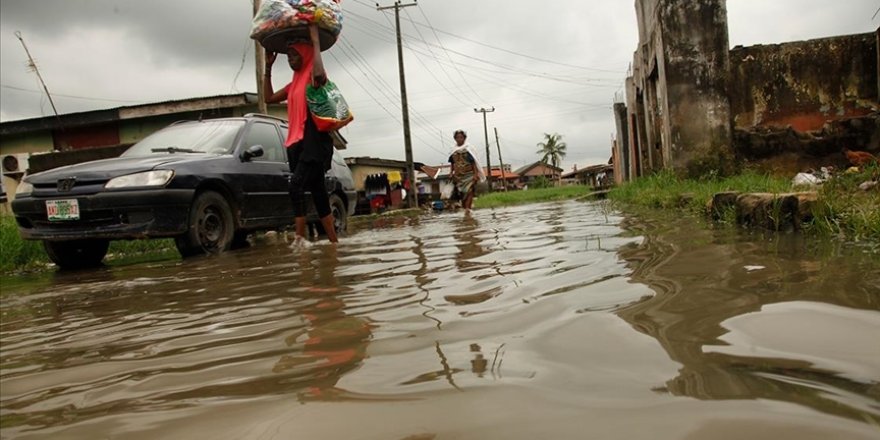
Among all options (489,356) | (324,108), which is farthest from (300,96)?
(489,356)

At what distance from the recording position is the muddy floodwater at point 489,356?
0.87 m

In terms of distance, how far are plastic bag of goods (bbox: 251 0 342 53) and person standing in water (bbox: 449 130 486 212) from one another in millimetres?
6009

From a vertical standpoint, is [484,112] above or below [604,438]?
above

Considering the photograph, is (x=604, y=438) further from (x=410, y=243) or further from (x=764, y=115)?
(x=764, y=115)

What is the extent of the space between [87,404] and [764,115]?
911cm

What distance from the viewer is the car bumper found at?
4387 mm

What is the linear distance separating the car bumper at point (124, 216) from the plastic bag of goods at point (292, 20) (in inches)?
57.1

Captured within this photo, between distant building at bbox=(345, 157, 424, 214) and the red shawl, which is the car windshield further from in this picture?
distant building at bbox=(345, 157, 424, 214)

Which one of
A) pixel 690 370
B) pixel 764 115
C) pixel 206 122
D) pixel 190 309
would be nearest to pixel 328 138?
pixel 206 122

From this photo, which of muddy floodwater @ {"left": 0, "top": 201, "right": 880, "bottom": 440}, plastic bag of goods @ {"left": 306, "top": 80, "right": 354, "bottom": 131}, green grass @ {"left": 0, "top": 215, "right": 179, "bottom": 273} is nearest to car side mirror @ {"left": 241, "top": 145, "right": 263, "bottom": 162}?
green grass @ {"left": 0, "top": 215, "right": 179, "bottom": 273}

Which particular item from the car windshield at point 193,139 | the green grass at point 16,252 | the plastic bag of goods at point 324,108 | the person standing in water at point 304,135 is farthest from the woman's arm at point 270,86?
the green grass at point 16,252

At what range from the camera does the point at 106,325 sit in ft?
6.34

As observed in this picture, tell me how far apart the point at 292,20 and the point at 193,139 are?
1963mm

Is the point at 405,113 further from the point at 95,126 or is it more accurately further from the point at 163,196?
the point at 163,196
